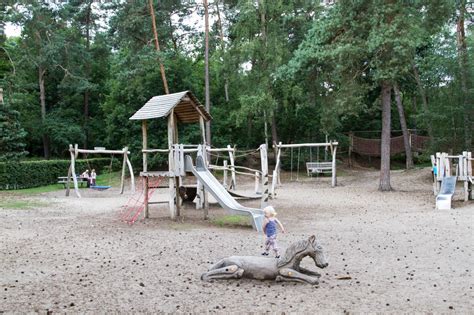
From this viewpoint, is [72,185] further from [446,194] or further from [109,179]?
[446,194]

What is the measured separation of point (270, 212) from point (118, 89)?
25849 millimetres

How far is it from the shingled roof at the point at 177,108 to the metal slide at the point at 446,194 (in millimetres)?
7147

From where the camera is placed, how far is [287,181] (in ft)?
89.8

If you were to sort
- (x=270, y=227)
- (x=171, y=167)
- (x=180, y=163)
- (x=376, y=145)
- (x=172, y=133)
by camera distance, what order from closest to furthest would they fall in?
1. (x=270, y=227)
2. (x=180, y=163)
3. (x=171, y=167)
4. (x=172, y=133)
5. (x=376, y=145)

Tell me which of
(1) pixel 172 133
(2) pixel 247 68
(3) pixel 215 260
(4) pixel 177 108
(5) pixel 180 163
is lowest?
(3) pixel 215 260

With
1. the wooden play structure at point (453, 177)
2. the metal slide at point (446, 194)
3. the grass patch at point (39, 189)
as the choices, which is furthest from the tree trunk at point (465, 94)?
the grass patch at point (39, 189)

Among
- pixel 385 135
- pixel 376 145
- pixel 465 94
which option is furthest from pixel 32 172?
pixel 465 94

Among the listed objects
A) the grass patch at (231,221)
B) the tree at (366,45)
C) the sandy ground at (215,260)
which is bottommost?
the grass patch at (231,221)

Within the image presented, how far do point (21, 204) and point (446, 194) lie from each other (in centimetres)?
1376

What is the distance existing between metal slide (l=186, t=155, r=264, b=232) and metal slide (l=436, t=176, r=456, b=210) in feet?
19.9

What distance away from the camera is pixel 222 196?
1173cm

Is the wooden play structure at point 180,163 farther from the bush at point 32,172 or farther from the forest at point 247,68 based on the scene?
the bush at point 32,172

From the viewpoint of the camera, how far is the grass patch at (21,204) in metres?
15.8

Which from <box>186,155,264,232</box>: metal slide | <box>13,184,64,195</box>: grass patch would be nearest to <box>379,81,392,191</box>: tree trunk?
<box>186,155,264,232</box>: metal slide
